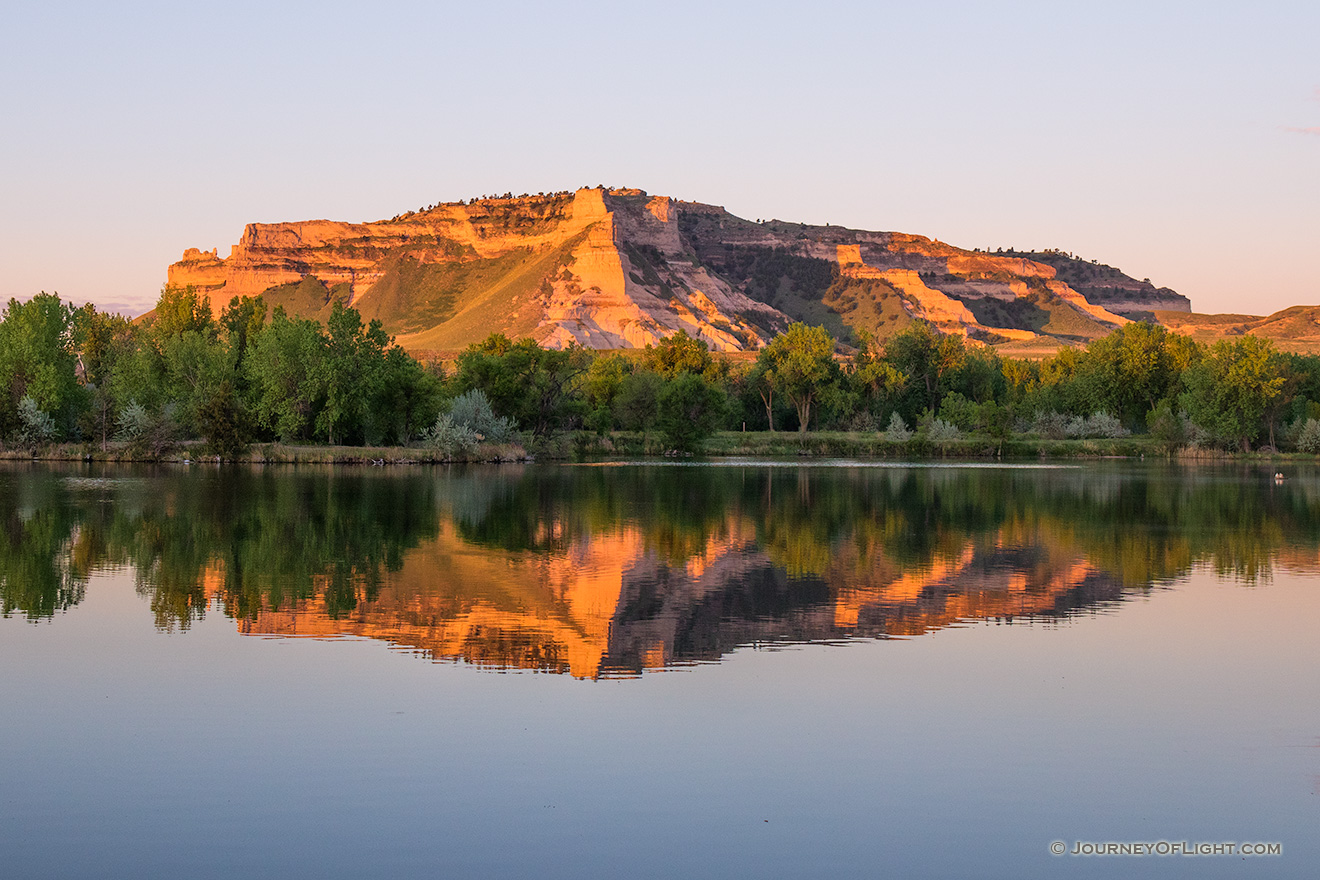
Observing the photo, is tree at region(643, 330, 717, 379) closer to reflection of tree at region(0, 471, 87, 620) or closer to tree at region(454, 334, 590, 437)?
tree at region(454, 334, 590, 437)

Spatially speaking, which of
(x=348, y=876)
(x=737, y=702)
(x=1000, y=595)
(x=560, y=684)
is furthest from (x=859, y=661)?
(x=348, y=876)

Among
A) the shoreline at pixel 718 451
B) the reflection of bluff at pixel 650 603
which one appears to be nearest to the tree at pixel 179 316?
the shoreline at pixel 718 451

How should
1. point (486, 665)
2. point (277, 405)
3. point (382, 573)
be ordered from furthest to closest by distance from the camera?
point (277, 405) → point (382, 573) → point (486, 665)

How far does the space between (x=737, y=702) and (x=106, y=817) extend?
610 centimetres

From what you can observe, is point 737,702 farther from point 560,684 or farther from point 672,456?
point 672,456

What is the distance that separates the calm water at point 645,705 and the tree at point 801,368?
7254 cm

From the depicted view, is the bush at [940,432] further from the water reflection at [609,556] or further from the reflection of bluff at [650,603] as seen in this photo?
the reflection of bluff at [650,603]

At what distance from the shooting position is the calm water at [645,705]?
888cm

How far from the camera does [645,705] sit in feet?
41.6

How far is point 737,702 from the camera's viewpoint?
42.2 feet

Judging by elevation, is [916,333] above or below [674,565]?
above

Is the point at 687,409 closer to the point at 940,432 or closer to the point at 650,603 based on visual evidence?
the point at 940,432

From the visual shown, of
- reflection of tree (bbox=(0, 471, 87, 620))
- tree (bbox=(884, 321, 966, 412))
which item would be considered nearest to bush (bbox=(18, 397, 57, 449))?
reflection of tree (bbox=(0, 471, 87, 620))

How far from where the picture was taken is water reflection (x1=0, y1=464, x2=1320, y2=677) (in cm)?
1727
